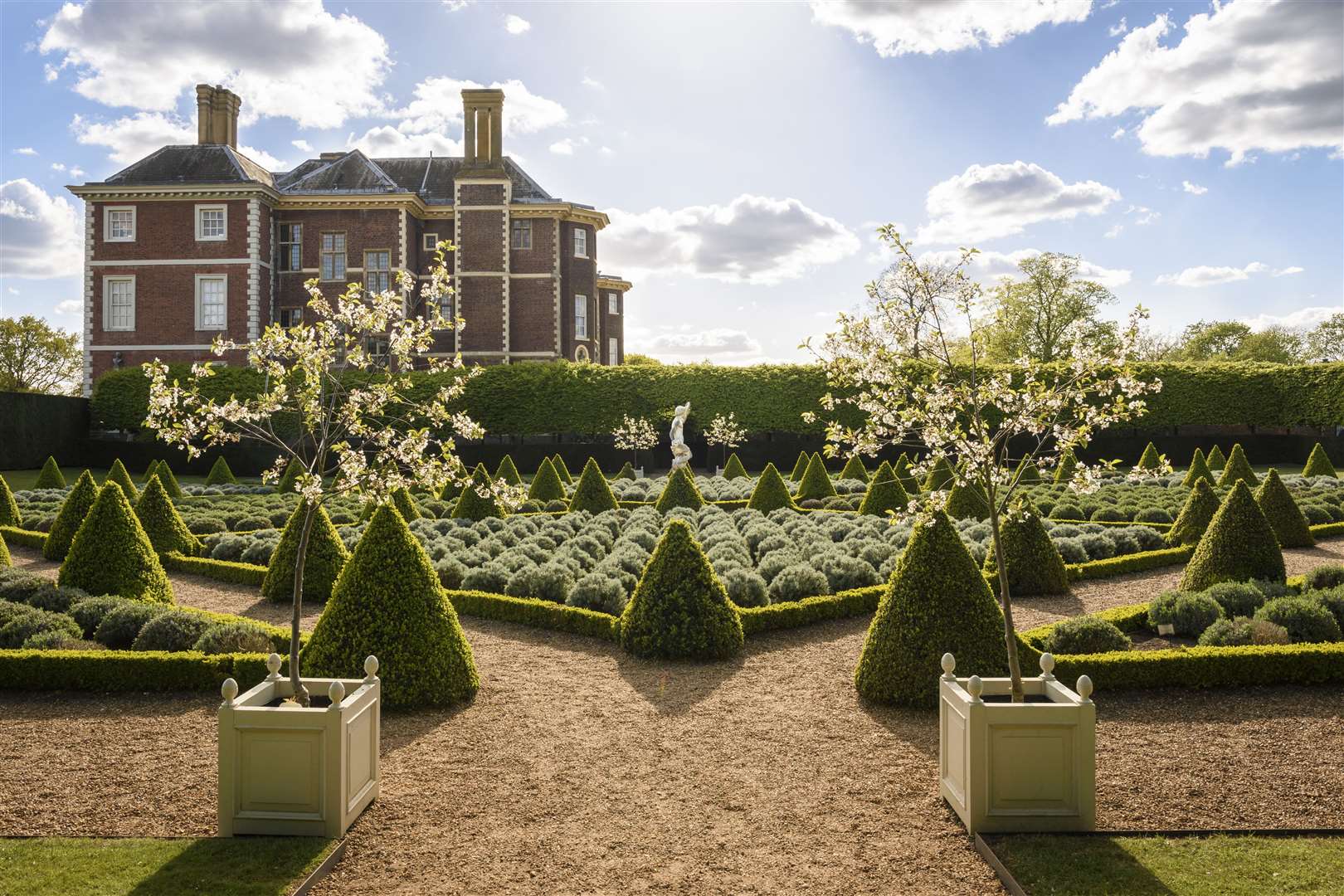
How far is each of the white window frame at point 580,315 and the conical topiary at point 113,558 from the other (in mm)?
34227

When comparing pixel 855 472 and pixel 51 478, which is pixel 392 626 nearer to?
pixel 855 472

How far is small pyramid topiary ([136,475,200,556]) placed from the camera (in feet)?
47.1

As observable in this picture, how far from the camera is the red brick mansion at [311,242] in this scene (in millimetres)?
38438

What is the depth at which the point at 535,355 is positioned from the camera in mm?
42375

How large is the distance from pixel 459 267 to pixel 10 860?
39031 mm

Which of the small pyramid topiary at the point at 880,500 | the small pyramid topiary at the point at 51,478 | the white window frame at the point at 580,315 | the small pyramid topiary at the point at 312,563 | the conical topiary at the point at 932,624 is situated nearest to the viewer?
the conical topiary at the point at 932,624

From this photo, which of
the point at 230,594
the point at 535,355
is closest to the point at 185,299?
the point at 535,355

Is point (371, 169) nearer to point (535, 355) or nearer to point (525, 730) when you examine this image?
point (535, 355)

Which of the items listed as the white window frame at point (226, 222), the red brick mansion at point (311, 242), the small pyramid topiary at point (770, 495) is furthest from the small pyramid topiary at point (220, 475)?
the small pyramid topiary at point (770, 495)

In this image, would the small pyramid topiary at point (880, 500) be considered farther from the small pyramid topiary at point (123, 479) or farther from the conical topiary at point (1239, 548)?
the small pyramid topiary at point (123, 479)

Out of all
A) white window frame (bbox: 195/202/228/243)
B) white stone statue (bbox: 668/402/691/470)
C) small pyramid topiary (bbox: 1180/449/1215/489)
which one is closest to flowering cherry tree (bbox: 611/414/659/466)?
white stone statue (bbox: 668/402/691/470)

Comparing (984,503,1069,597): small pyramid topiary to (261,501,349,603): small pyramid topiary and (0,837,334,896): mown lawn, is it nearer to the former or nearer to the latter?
(261,501,349,603): small pyramid topiary

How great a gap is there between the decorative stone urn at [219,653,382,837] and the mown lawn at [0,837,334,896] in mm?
101

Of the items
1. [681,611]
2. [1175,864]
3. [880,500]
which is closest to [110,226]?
[880,500]
